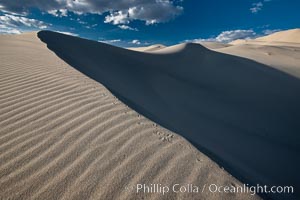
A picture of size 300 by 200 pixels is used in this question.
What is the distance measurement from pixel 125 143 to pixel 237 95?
699 centimetres

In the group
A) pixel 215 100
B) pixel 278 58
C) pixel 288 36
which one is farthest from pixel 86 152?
pixel 288 36

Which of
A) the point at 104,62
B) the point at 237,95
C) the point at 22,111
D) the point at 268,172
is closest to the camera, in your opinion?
the point at 22,111

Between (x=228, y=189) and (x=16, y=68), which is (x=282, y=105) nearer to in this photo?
(x=228, y=189)

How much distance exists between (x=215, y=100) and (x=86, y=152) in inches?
235

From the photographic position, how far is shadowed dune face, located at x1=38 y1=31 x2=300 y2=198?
4.16 metres

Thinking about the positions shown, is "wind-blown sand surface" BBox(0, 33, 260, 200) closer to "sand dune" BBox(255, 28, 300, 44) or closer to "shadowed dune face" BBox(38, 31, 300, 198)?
"shadowed dune face" BBox(38, 31, 300, 198)

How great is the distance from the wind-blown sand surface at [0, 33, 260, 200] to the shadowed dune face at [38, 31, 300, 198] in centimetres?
54

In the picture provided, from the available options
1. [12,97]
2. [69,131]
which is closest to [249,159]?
[69,131]

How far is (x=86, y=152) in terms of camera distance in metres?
2.33

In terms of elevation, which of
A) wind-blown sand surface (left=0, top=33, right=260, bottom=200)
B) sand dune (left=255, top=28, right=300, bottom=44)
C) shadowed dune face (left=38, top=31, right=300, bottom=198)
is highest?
wind-blown sand surface (left=0, top=33, right=260, bottom=200)

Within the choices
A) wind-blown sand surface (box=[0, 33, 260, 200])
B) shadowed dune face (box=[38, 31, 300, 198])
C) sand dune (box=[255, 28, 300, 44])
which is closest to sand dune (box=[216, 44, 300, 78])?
shadowed dune face (box=[38, 31, 300, 198])

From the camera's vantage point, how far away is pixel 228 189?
1985 millimetres

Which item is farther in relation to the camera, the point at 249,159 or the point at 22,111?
the point at 249,159

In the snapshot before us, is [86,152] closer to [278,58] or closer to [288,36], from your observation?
[278,58]
